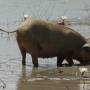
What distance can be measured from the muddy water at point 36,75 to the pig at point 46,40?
0.27 metres

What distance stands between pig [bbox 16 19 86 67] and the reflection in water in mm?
971

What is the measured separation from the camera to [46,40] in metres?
12.3

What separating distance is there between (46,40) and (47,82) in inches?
97.0

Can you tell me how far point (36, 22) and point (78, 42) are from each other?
1206mm

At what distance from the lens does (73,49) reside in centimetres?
1273

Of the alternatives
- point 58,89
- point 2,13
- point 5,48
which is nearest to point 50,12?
point 2,13

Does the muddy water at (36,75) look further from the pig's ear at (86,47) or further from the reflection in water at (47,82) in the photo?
the pig's ear at (86,47)

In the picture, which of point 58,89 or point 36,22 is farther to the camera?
point 36,22

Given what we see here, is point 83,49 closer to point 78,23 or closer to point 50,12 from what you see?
point 78,23

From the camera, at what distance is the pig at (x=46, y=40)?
39.5 feet

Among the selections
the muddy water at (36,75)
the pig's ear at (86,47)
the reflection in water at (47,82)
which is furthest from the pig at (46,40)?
the reflection in water at (47,82)

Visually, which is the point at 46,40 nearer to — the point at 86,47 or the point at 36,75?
the point at 86,47

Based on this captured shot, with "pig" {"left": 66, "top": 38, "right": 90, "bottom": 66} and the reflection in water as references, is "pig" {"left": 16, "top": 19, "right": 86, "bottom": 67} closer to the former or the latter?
"pig" {"left": 66, "top": 38, "right": 90, "bottom": 66}

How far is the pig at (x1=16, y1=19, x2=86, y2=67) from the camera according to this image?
12.0m
